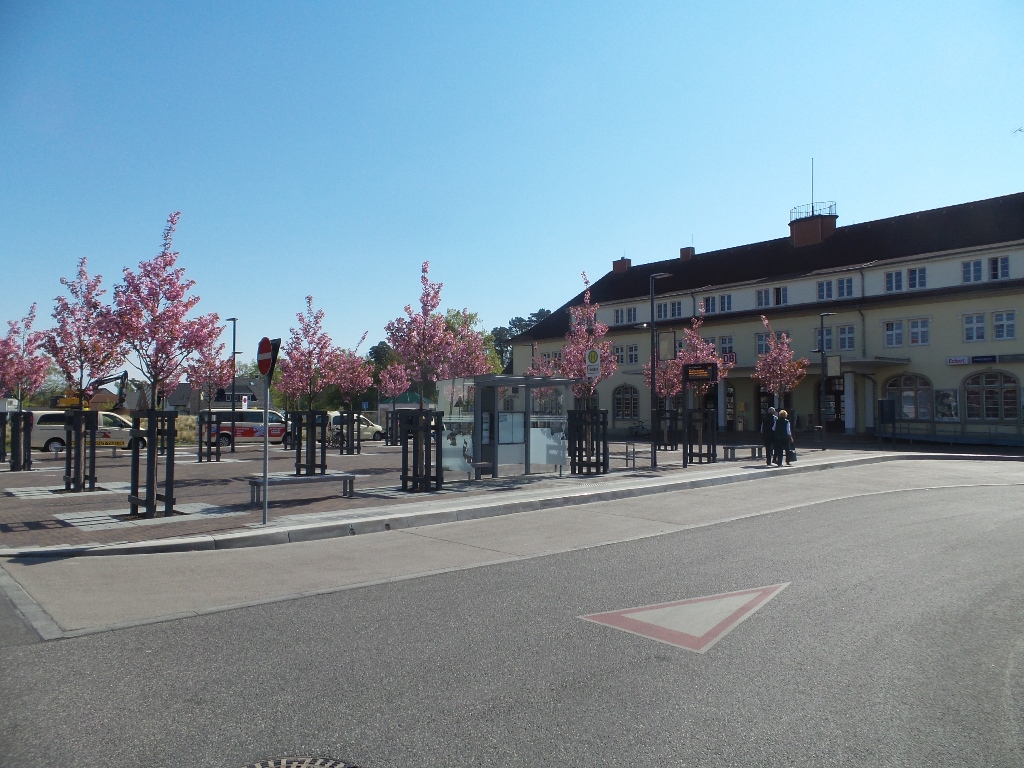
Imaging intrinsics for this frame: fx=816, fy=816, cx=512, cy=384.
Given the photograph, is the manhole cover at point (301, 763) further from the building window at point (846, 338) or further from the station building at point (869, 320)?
the building window at point (846, 338)

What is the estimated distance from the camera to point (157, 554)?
33.0ft

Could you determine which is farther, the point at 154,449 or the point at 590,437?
the point at 590,437

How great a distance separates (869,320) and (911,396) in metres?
4.98

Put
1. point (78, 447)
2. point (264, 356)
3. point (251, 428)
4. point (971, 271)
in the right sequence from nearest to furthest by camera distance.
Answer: point (264, 356), point (78, 447), point (251, 428), point (971, 271)

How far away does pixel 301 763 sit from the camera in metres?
4.01

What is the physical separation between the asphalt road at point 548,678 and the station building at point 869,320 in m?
25.8

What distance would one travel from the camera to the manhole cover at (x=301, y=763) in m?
3.98

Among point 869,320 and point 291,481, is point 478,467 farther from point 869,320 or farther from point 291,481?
point 869,320

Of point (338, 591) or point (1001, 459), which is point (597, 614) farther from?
point (1001, 459)

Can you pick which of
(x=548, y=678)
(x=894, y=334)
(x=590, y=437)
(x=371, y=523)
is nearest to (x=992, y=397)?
(x=894, y=334)

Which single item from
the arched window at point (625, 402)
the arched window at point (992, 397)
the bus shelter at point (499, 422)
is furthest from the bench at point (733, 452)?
the arched window at point (625, 402)

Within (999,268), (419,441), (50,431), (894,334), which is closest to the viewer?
(419,441)

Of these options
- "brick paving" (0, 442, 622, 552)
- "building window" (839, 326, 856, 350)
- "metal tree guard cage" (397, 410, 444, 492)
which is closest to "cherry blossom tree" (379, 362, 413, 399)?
"brick paving" (0, 442, 622, 552)

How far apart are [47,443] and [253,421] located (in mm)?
8098
